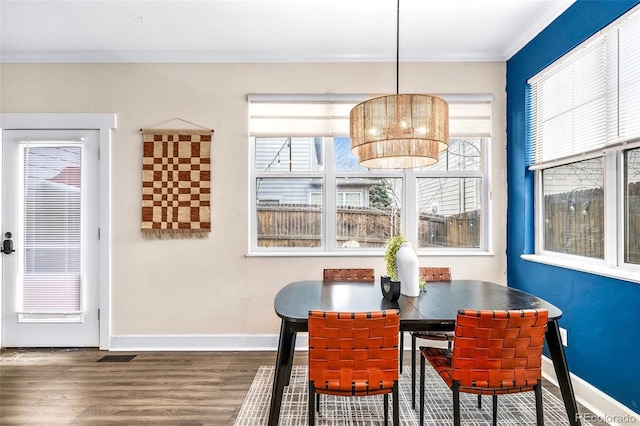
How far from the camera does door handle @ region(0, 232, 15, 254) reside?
322 cm

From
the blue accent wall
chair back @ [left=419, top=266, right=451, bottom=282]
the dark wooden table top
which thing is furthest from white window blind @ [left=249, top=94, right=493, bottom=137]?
the dark wooden table top

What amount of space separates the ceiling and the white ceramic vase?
1.76 metres

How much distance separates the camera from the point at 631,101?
1954 millimetres

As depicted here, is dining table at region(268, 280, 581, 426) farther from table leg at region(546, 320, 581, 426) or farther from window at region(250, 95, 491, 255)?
window at region(250, 95, 491, 255)

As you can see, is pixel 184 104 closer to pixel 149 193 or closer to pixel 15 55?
pixel 149 193

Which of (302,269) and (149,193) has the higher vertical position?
(149,193)

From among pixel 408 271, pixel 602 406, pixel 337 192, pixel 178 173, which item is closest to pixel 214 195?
pixel 178 173

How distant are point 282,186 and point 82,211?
1.86 meters

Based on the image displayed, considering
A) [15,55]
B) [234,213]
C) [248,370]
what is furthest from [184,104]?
[248,370]

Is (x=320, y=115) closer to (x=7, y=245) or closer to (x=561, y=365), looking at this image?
(x=561, y=365)

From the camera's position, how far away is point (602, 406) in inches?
83.1

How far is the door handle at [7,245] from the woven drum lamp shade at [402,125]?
3.35 metres

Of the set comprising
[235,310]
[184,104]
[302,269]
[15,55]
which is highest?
[15,55]

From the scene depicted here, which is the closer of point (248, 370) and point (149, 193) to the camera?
point (248, 370)
